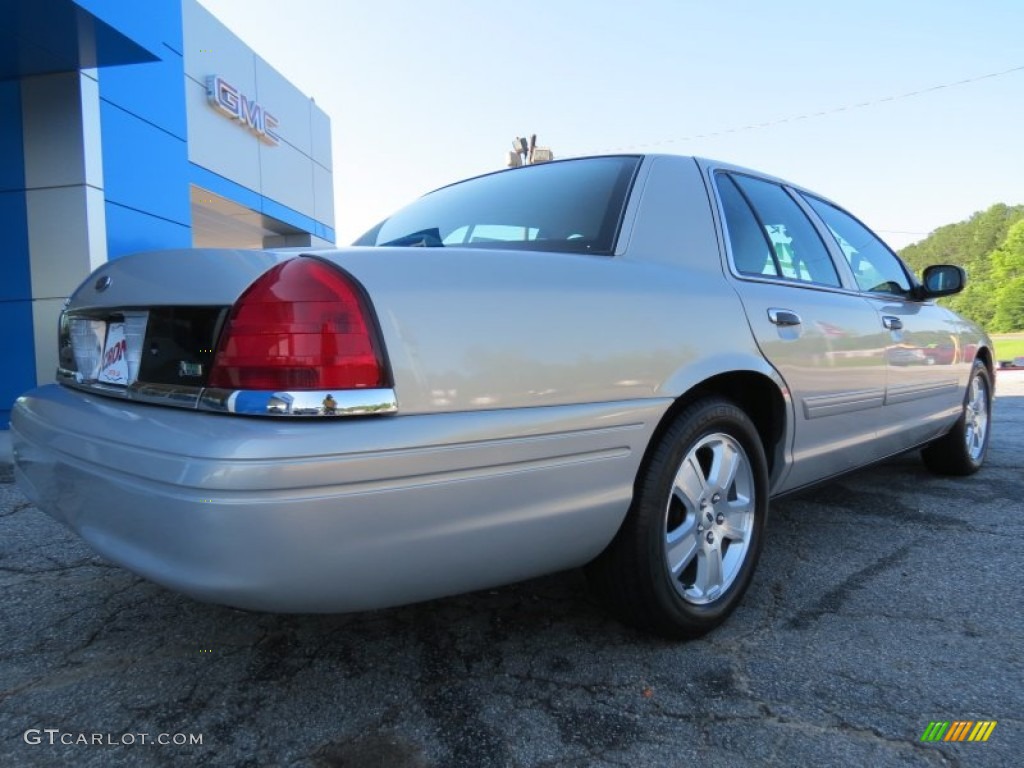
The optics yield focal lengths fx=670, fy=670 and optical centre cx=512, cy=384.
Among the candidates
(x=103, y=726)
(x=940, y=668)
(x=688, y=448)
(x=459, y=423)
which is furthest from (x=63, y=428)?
(x=940, y=668)

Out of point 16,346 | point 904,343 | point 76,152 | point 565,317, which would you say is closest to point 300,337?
point 565,317

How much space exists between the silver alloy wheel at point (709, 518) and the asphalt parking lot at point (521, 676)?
195mm

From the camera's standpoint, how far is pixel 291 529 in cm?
131

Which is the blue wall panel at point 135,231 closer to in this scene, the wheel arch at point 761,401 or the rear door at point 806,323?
the rear door at point 806,323

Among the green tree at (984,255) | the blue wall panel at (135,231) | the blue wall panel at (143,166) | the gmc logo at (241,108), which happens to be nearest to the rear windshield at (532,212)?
→ the blue wall panel at (135,231)

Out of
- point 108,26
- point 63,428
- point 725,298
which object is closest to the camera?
point 63,428

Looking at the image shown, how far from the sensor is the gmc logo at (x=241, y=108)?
1120 cm

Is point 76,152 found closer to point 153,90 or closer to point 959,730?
point 153,90

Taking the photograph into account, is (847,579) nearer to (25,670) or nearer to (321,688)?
(321,688)

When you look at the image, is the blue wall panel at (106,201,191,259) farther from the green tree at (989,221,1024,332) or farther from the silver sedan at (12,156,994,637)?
the green tree at (989,221,1024,332)

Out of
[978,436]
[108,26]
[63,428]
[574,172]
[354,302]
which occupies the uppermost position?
[108,26]

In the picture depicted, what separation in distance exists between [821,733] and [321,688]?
128 cm

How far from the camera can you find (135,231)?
7.43 metres

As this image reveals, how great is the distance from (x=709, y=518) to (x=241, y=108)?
1251cm
